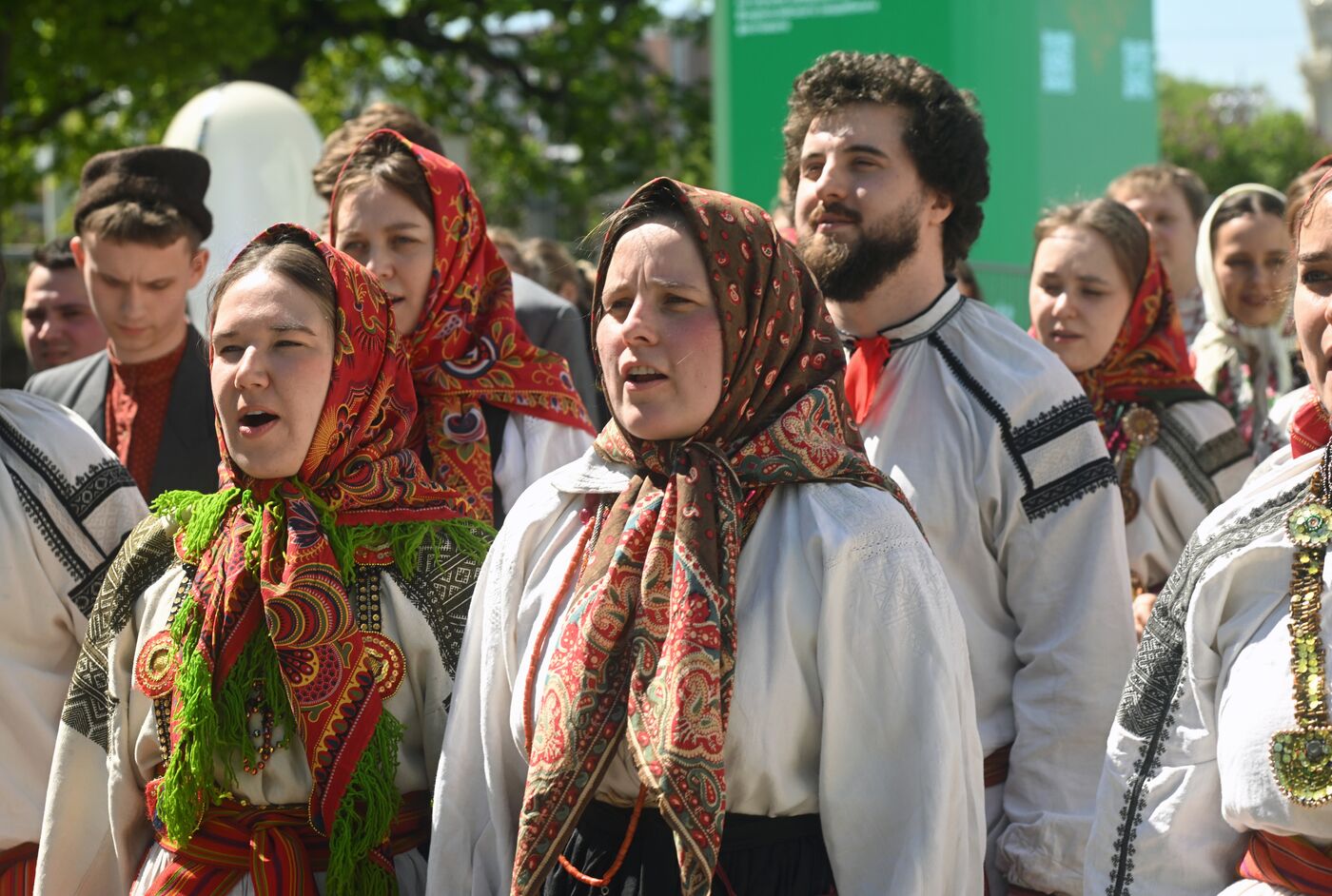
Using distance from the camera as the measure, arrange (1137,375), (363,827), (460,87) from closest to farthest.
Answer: (363,827)
(1137,375)
(460,87)

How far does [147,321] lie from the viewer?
15.7 feet

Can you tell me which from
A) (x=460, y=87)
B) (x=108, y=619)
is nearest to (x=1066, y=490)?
(x=108, y=619)

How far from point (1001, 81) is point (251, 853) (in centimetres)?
642

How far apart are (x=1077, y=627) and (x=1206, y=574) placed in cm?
77

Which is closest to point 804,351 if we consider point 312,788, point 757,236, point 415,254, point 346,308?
point 757,236

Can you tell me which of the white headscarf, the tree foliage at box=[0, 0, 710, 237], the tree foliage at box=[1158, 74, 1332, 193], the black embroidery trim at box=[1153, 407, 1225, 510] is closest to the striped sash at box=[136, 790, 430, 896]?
the black embroidery trim at box=[1153, 407, 1225, 510]

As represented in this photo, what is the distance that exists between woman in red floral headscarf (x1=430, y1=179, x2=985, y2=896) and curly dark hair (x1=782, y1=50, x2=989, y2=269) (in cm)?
100

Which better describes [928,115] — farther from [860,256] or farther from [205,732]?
[205,732]

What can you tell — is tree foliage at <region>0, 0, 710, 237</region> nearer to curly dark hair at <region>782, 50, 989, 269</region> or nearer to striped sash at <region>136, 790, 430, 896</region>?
curly dark hair at <region>782, 50, 989, 269</region>

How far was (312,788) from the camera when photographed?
2965 mm

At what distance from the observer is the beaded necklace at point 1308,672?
7.61 ft

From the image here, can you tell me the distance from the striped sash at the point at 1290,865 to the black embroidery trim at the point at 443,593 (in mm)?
1443

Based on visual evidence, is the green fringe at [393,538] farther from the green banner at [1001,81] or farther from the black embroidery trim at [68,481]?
the green banner at [1001,81]

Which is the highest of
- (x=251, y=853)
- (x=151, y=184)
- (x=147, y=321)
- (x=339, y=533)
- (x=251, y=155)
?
(x=251, y=155)
